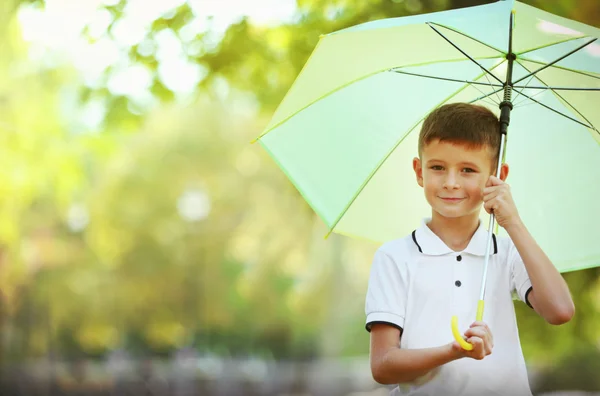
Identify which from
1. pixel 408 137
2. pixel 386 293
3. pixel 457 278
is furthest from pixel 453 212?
pixel 408 137

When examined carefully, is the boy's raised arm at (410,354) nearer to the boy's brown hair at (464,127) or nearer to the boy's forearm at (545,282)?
the boy's forearm at (545,282)

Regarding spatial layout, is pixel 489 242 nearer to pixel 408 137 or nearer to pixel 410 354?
pixel 410 354

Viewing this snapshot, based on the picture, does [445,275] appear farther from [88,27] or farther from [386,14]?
[88,27]

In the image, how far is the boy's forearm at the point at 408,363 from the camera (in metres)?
2.27

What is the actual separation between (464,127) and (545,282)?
54cm

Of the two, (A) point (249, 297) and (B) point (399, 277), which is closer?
(B) point (399, 277)

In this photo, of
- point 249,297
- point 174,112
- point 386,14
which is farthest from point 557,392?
point 174,112

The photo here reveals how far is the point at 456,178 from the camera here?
Answer: 2562 mm

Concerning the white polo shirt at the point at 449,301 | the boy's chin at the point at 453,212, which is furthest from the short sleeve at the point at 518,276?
the boy's chin at the point at 453,212

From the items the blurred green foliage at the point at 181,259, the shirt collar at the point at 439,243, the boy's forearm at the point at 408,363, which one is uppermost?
the blurred green foliage at the point at 181,259

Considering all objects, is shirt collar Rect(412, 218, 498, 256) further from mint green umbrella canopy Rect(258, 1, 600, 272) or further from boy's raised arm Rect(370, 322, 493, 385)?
mint green umbrella canopy Rect(258, 1, 600, 272)

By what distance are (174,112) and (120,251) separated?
6.65 m

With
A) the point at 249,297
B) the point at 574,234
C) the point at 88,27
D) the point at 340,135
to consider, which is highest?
the point at 249,297

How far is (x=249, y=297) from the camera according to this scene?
3412 centimetres
